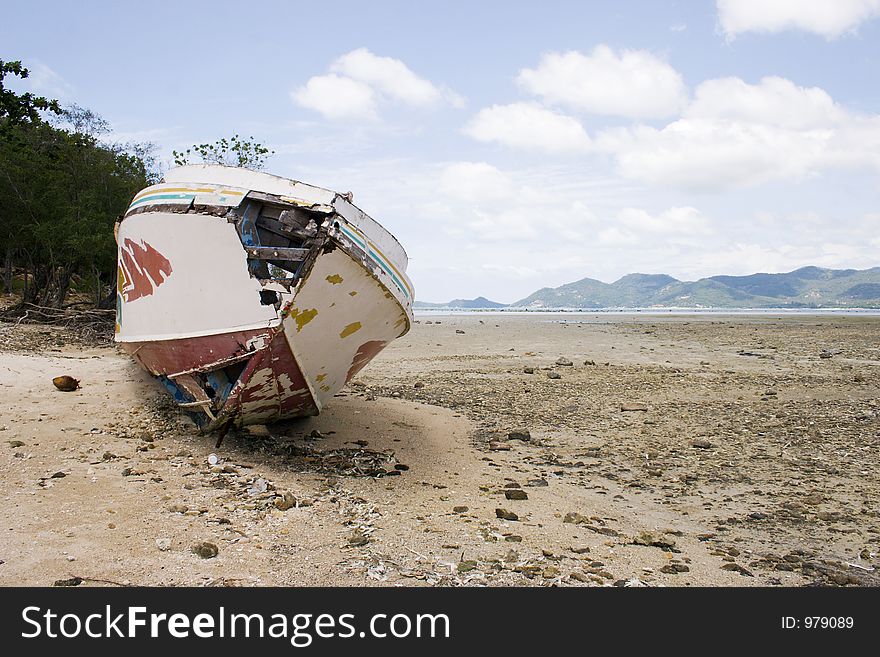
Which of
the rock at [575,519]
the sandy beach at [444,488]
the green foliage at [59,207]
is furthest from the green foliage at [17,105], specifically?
the rock at [575,519]

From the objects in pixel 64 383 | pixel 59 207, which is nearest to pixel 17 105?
pixel 59 207

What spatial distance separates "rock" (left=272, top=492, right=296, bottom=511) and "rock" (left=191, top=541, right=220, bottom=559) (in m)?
0.87

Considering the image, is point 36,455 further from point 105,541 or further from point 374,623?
point 374,623

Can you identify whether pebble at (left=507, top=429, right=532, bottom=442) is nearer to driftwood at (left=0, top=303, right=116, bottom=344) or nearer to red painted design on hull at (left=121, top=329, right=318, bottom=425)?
red painted design on hull at (left=121, top=329, right=318, bottom=425)

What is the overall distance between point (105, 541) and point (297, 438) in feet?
10.7

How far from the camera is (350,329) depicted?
666 centimetres

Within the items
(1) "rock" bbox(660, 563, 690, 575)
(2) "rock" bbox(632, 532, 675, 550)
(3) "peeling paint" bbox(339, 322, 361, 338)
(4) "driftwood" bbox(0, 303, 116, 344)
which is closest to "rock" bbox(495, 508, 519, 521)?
(2) "rock" bbox(632, 532, 675, 550)

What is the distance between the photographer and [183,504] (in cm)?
504

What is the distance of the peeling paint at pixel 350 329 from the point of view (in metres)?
6.61

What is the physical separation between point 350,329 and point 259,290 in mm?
1096

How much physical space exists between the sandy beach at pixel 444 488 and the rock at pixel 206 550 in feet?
0.06

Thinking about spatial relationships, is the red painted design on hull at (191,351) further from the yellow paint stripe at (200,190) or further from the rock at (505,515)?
the rock at (505,515)

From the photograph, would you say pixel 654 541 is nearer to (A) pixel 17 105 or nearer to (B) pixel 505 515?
(B) pixel 505 515

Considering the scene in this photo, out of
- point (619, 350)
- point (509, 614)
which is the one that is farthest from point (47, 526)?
point (619, 350)
